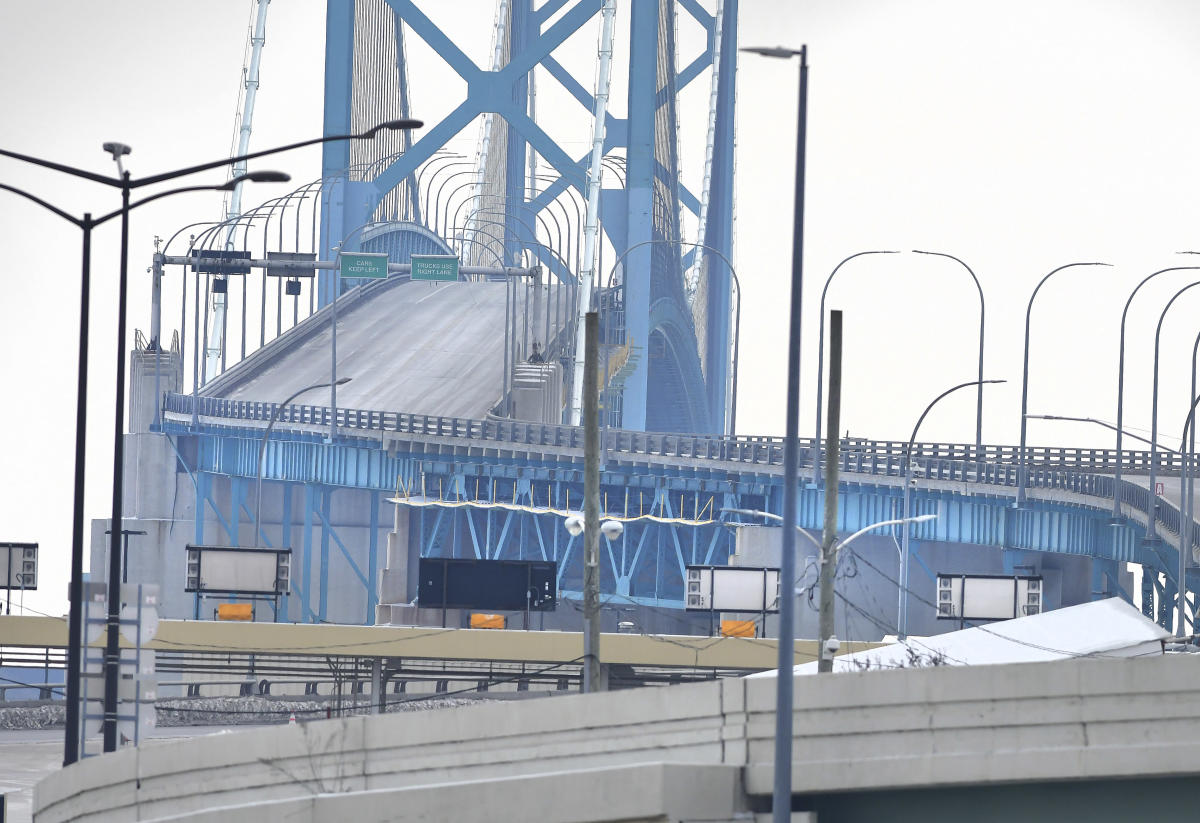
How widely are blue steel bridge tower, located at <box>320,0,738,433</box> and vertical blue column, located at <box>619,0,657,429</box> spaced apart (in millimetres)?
88

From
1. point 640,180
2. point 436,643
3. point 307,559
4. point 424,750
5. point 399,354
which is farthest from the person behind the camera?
point 640,180

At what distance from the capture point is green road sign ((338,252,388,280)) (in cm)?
9281

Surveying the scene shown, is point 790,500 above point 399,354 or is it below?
below

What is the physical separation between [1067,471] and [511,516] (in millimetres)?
22650

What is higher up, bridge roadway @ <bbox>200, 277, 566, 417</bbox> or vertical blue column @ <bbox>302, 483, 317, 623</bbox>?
bridge roadway @ <bbox>200, 277, 566, 417</bbox>

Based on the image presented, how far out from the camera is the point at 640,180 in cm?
12081

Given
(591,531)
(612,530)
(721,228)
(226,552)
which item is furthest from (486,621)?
(721,228)

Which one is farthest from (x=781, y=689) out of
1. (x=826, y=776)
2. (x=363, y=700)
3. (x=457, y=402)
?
(x=457, y=402)

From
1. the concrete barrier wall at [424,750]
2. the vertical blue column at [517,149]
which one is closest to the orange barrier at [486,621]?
the concrete barrier wall at [424,750]

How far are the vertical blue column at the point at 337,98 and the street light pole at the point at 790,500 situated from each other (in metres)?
103

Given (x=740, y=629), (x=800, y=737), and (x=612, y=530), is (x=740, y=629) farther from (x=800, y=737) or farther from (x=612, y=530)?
(x=800, y=737)

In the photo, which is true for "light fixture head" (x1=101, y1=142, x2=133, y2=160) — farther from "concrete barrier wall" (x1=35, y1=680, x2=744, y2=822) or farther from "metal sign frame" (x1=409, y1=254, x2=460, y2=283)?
"metal sign frame" (x1=409, y1=254, x2=460, y2=283)

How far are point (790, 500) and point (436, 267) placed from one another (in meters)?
81.0

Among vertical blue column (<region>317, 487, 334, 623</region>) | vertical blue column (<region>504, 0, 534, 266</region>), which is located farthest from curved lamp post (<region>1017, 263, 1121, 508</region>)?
vertical blue column (<region>504, 0, 534, 266</region>)
